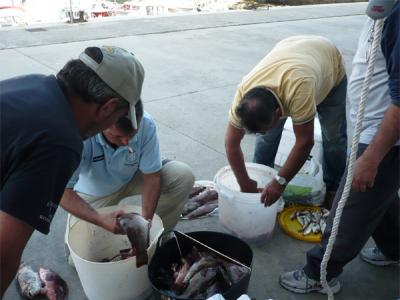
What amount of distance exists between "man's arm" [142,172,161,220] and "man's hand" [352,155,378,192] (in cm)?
122

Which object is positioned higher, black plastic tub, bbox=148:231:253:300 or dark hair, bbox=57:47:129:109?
dark hair, bbox=57:47:129:109

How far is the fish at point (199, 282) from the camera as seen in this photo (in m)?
2.20

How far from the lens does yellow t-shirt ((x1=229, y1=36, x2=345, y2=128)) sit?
2.43 m

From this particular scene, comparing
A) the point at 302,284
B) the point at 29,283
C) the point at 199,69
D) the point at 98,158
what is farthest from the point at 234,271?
the point at 199,69

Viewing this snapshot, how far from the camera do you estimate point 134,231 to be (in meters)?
2.21

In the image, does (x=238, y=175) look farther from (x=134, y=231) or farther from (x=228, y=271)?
(x=134, y=231)

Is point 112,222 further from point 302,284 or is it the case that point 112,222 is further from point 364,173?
point 364,173

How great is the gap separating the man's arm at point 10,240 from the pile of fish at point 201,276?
3.11 ft

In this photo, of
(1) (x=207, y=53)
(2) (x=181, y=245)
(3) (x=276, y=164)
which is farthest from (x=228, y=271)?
(1) (x=207, y=53)

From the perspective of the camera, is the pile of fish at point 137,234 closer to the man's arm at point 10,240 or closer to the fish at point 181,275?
the fish at point 181,275

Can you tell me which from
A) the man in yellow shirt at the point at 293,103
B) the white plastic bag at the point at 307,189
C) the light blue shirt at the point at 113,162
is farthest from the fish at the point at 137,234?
the white plastic bag at the point at 307,189

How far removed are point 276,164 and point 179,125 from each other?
4.96 ft

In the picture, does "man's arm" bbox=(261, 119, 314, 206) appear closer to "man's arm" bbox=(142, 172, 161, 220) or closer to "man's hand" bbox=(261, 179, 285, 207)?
"man's hand" bbox=(261, 179, 285, 207)

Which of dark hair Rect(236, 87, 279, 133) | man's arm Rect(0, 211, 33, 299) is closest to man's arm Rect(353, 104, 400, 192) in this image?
dark hair Rect(236, 87, 279, 133)
